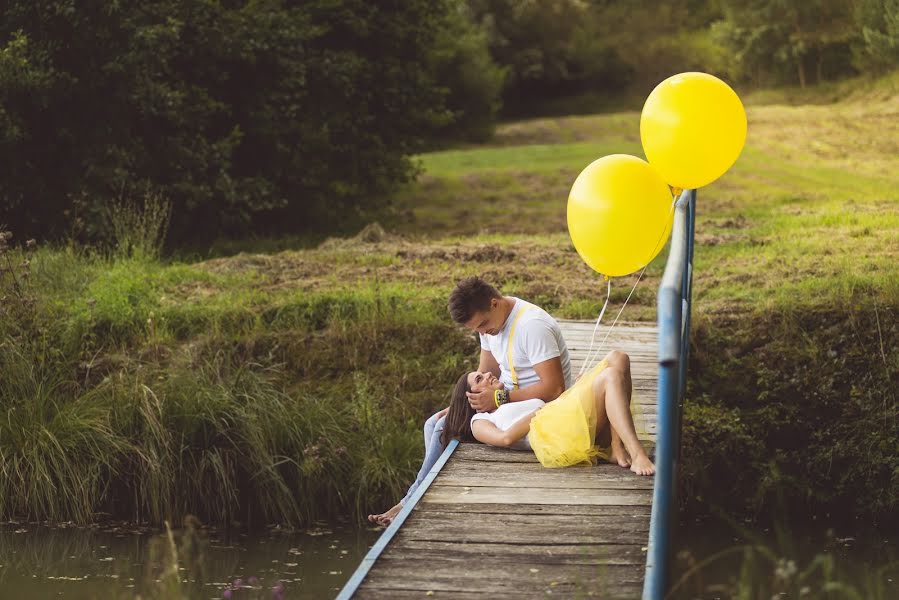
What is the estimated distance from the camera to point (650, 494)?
534 centimetres

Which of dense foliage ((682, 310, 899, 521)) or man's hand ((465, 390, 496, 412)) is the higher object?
man's hand ((465, 390, 496, 412))

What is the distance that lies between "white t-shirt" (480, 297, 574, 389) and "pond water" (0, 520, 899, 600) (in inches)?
60.7

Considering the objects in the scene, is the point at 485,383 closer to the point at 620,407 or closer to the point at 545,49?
the point at 620,407

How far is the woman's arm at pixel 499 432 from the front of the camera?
241 inches

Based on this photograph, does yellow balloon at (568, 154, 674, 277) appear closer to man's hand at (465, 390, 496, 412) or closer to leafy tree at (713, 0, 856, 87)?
man's hand at (465, 390, 496, 412)

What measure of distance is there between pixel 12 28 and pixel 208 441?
7684 millimetres

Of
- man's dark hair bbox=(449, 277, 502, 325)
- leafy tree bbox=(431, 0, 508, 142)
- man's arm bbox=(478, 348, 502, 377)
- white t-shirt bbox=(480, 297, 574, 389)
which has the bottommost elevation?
man's arm bbox=(478, 348, 502, 377)

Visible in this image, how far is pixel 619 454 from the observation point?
5816mm

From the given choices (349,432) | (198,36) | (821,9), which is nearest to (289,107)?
(198,36)

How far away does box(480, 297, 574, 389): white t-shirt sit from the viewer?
6184 millimetres

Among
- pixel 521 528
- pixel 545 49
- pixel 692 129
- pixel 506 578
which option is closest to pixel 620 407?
pixel 521 528

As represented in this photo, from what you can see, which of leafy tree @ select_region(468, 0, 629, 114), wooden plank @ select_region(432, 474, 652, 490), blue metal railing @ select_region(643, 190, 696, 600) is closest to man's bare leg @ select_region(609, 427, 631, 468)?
wooden plank @ select_region(432, 474, 652, 490)

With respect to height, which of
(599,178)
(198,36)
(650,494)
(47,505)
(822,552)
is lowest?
(822,552)

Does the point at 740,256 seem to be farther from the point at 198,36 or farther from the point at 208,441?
the point at 198,36
